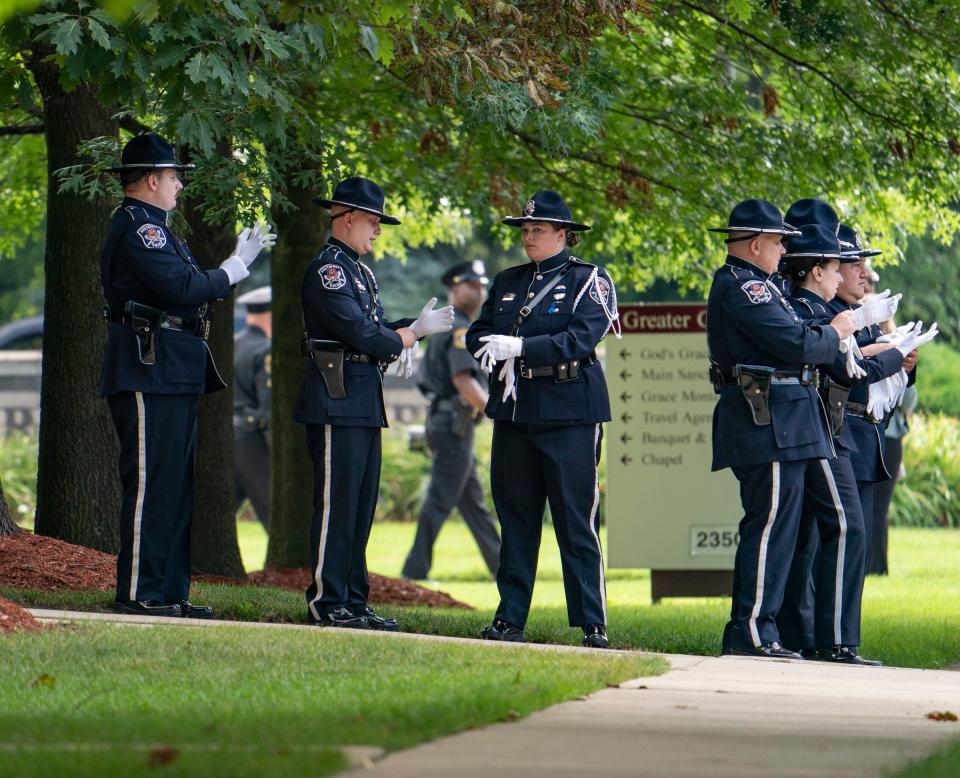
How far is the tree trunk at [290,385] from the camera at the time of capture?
12.6 meters

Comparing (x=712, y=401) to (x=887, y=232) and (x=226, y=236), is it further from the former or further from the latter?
(x=226, y=236)

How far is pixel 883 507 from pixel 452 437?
3472 millimetres

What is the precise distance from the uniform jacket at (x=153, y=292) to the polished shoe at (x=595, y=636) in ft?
6.88

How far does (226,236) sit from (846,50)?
13.1 ft

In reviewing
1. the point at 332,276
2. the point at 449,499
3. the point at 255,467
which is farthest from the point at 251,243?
the point at 255,467

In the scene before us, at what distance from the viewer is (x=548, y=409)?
8422 millimetres

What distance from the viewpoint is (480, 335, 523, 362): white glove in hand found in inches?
325

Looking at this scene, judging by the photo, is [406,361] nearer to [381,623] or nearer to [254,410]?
[381,623]

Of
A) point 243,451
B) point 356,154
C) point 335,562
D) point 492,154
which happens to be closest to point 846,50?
point 492,154

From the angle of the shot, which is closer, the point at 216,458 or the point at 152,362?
the point at 152,362

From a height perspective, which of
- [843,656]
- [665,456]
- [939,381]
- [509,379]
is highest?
[939,381]

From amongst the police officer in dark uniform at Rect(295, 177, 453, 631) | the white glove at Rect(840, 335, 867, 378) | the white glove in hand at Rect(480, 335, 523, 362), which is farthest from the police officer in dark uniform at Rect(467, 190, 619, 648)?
the white glove at Rect(840, 335, 867, 378)

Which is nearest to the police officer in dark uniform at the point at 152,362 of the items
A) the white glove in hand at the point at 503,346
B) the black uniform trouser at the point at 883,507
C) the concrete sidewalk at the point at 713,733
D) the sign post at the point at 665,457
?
the white glove in hand at the point at 503,346

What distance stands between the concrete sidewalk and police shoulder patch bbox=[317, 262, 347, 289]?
2.49m
